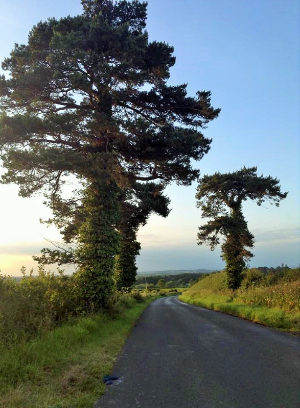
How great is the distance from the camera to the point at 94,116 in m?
11.9

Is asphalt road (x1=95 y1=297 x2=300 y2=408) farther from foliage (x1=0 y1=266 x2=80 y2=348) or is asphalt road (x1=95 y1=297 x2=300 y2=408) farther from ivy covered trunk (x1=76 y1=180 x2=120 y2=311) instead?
ivy covered trunk (x1=76 y1=180 x2=120 y2=311)

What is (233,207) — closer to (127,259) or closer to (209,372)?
(127,259)

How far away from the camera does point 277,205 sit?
2569 cm

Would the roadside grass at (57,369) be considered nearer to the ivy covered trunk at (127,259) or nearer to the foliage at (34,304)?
the foliage at (34,304)

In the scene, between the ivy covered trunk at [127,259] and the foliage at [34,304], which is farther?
the ivy covered trunk at [127,259]

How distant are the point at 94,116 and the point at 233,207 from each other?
1837 centimetres

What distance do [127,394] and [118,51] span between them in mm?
12533

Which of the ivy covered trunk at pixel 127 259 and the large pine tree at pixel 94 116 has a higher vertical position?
the large pine tree at pixel 94 116

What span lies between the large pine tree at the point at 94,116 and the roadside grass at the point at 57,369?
15.1 ft

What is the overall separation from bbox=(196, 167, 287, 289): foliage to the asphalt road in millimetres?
17028

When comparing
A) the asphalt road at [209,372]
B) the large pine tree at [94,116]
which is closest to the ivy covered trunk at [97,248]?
the large pine tree at [94,116]

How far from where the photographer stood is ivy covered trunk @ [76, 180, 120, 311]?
11656mm

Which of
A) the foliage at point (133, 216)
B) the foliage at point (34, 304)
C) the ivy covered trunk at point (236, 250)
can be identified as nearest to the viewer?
the foliage at point (34, 304)

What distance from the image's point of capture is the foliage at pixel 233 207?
990 inches
